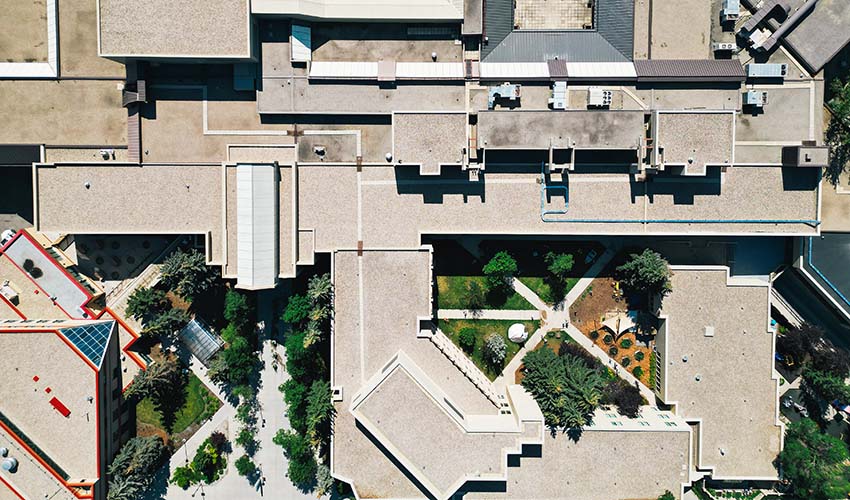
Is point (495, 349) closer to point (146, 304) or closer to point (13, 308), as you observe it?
point (146, 304)

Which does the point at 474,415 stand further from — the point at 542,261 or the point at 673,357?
the point at 673,357

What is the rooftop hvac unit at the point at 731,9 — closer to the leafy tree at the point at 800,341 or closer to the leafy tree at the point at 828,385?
the leafy tree at the point at 800,341

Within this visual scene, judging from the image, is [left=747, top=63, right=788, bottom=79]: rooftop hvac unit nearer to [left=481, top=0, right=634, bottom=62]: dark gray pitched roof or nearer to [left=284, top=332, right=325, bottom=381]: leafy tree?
[left=481, top=0, right=634, bottom=62]: dark gray pitched roof

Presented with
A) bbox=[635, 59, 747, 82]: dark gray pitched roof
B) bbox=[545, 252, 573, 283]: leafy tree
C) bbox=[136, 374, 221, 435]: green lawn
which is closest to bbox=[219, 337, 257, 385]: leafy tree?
bbox=[136, 374, 221, 435]: green lawn

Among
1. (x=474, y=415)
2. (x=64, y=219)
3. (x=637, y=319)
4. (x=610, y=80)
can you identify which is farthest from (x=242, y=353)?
(x=610, y=80)

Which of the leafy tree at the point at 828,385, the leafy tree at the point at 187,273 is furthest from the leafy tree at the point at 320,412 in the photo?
the leafy tree at the point at 828,385

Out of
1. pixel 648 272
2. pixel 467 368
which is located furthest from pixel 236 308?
pixel 648 272
